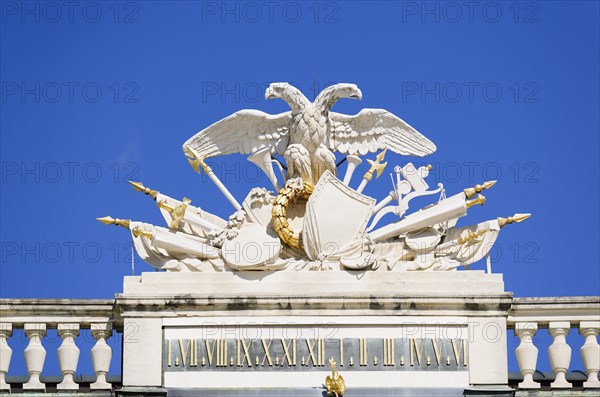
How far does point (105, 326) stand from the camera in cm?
5122

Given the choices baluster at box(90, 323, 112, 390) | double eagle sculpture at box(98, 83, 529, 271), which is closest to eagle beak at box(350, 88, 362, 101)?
double eagle sculpture at box(98, 83, 529, 271)

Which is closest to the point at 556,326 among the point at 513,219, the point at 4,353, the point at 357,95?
the point at 513,219

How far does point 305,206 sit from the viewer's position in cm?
5222

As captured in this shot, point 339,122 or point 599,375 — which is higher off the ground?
point 339,122

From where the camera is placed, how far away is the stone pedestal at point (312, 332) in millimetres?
50375

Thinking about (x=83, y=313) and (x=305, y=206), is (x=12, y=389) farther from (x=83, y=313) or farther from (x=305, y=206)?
(x=305, y=206)

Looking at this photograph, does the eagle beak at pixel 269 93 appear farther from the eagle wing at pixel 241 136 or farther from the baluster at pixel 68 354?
the baluster at pixel 68 354

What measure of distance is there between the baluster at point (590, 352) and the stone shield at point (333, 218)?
4290 mm

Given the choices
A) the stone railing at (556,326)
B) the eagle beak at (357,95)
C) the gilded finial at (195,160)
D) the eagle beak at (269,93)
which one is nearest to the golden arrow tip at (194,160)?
the gilded finial at (195,160)

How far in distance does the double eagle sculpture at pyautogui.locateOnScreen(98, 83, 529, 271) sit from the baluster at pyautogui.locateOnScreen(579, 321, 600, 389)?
90.6 inches

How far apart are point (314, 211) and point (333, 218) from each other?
0.36 m

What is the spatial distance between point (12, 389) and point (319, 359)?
17.6ft

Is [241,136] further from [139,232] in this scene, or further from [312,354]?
[312,354]

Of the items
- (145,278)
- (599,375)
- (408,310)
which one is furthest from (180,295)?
(599,375)
